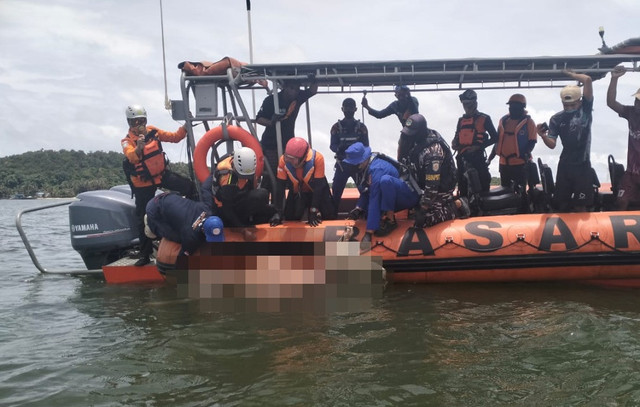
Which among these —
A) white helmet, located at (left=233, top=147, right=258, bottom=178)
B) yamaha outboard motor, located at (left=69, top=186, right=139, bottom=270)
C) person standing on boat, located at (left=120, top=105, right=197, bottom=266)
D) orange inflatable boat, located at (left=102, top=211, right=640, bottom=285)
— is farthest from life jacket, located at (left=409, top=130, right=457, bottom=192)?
yamaha outboard motor, located at (left=69, top=186, right=139, bottom=270)

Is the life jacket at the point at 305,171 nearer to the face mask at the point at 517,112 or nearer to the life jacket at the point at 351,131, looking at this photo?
the life jacket at the point at 351,131

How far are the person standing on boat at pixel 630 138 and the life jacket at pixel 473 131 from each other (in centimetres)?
125

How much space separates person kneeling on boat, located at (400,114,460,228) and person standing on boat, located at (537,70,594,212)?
958 mm

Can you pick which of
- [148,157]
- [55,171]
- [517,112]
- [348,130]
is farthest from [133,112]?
[55,171]

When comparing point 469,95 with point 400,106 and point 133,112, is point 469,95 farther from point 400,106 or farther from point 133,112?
point 133,112

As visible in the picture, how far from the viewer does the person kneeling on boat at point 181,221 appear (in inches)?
188

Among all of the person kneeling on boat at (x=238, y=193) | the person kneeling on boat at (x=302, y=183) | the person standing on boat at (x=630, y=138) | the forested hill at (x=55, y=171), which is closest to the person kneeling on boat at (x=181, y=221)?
the person kneeling on boat at (x=238, y=193)

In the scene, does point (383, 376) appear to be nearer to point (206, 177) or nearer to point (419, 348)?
point (419, 348)

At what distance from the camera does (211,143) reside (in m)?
5.74

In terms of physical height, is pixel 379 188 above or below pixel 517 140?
below

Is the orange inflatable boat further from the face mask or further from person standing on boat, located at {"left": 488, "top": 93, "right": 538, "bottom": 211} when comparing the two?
the face mask

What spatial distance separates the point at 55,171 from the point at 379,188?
190ft

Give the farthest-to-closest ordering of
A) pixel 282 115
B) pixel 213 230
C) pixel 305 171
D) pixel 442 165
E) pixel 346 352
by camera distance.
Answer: pixel 282 115
pixel 305 171
pixel 442 165
pixel 213 230
pixel 346 352

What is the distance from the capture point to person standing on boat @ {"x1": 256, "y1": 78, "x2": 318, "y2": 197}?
5934 mm
